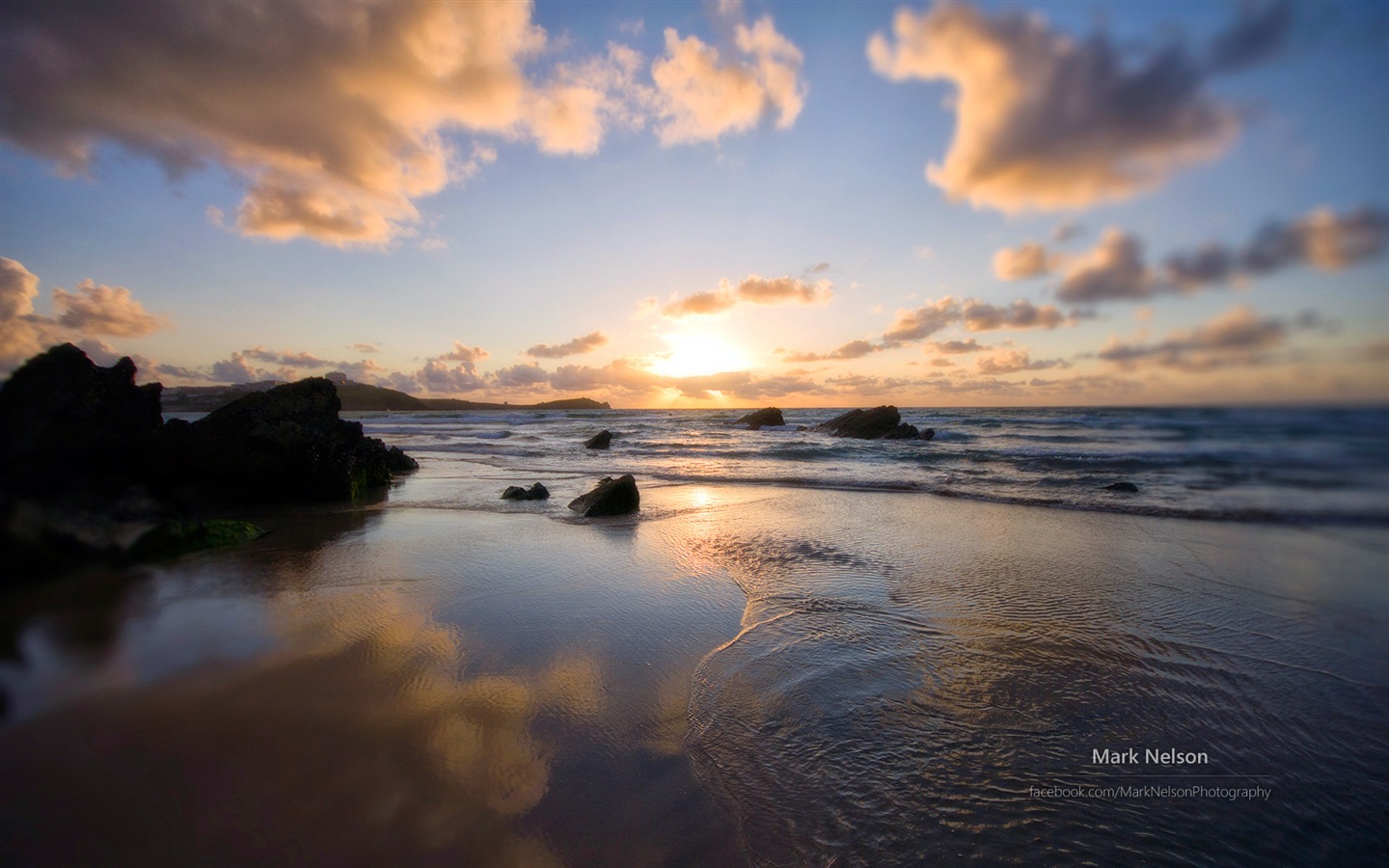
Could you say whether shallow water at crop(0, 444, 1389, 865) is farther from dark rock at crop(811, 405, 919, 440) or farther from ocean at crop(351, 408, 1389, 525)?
dark rock at crop(811, 405, 919, 440)

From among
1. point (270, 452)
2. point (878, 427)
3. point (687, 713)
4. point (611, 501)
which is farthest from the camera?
point (878, 427)

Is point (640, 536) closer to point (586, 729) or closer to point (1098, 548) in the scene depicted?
point (586, 729)

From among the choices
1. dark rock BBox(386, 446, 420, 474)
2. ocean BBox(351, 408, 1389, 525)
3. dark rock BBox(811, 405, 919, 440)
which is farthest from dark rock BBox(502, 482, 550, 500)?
dark rock BBox(811, 405, 919, 440)

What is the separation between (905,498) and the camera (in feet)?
36.6

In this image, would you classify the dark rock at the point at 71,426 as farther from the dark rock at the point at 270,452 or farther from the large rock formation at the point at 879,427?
the large rock formation at the point at 879,427

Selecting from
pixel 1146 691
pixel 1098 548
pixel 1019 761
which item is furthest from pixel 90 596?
pixel 1098 548

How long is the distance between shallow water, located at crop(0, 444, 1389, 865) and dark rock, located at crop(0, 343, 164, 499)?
1.32 m

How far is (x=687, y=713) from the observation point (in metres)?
3.19

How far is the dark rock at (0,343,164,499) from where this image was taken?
2.15m

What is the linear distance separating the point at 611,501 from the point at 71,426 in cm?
692

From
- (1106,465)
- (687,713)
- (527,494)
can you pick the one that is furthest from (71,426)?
(1106,465)

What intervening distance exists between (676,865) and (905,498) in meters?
10.2

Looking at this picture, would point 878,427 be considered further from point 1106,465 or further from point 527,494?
point 527,494

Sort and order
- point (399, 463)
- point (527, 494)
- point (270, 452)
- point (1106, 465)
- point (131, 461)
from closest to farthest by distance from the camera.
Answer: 1. point (131, 461)
2. point (270, 452)
3. point (527, 494)
4. point (399, 463)
5. point (1106, 465)
